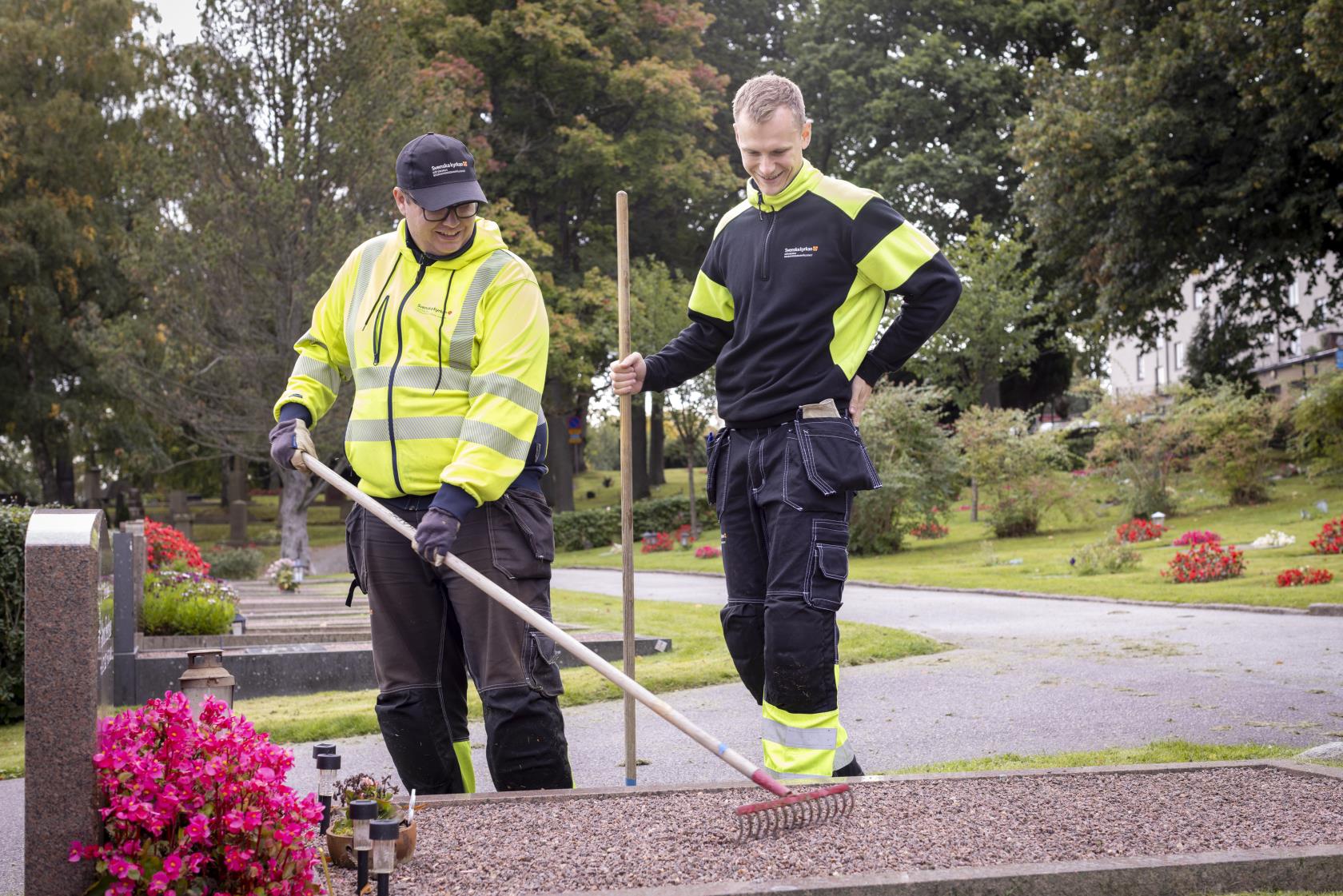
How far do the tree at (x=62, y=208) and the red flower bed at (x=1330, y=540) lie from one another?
2633 cm

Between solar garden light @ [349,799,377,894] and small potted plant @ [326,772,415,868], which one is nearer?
solar garden light @ [349,799,377,894]

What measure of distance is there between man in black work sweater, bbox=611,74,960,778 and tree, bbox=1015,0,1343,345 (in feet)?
57.2

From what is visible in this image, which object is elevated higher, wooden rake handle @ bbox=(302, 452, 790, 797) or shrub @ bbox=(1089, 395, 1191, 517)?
shrub @ bbox=(1089, 395, 1191, 517)

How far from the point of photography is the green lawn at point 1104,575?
12828 mm

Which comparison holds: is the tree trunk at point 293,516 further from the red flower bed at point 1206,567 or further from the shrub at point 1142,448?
the red flower bed at point 1206,567

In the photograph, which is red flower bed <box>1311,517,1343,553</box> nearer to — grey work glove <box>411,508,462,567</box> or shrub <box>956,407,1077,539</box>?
shrub <box>956,407,1077,539</box>

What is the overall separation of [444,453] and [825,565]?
129 centimetres

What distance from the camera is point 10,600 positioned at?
8.61m

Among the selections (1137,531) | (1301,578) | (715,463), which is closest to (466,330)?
(715,463)

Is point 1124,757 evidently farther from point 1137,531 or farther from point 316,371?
point 1137,531

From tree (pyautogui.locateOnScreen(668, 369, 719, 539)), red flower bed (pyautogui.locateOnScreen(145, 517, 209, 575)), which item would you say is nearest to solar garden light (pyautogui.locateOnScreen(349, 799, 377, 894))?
red flower bed (pyautogui.locateOnScreen(145, 517, 209, 575))

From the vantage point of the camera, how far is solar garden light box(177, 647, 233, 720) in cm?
413

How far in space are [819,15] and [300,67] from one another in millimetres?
20751

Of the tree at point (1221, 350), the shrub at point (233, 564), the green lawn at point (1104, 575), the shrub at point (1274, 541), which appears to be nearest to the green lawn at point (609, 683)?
the green lawn at point (1104, 575)
